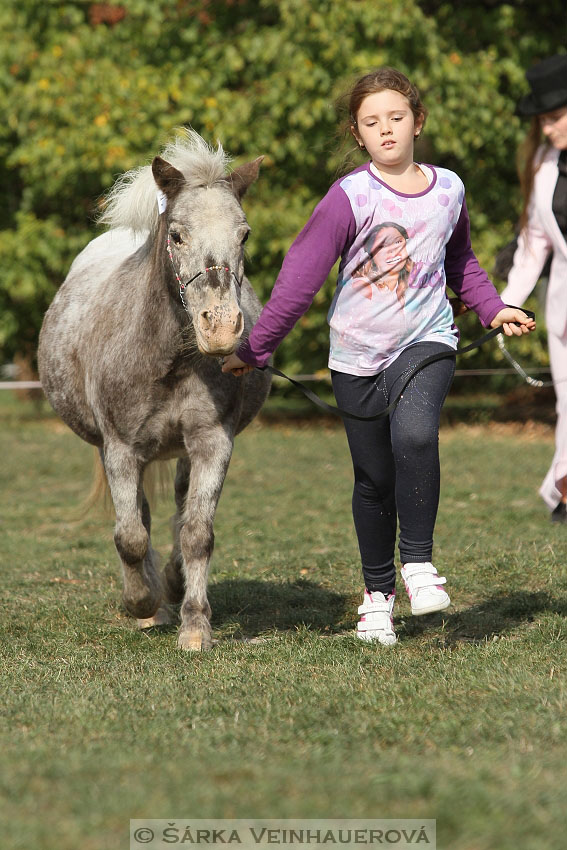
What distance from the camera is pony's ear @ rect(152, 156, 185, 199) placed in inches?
187

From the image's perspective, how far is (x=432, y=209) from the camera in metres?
4.48

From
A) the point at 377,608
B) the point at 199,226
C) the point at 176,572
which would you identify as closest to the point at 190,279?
the point at 199,226

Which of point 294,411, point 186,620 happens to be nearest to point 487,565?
point 186,620

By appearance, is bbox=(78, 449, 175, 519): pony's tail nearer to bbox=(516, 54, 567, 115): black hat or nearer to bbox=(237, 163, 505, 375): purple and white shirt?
bbox=(237, 163, 505, 375): purple and white shirt

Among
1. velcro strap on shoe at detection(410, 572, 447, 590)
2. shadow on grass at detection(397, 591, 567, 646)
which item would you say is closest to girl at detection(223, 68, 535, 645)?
velcro strap on shoe at detection(410, 572, 447, 590)

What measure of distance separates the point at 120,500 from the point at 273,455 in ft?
24.8

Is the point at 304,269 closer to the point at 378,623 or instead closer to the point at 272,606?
the point at 378,623

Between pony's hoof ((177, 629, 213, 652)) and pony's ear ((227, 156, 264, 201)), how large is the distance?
1.90 meters

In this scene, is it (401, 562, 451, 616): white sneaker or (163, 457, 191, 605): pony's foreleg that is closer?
(401, 562, 451, 616): white sneaker

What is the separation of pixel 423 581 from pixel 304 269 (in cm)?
131

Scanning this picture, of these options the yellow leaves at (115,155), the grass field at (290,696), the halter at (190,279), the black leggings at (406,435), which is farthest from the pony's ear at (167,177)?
the yellow leaves at (115,155)

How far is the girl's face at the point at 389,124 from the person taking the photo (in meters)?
4.41

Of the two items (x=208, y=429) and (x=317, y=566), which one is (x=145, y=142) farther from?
(x=208, y=429)

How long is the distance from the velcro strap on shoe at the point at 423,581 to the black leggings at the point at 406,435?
0.10 meters
